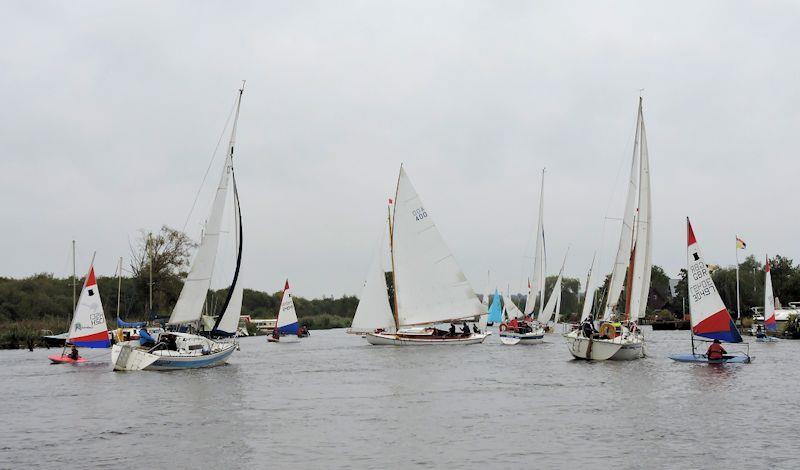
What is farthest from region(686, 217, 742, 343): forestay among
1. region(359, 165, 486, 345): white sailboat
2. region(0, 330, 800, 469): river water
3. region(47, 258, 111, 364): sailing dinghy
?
region(47, 258, 111, 364): sailing dinghy

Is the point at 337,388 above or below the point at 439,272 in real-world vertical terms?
below

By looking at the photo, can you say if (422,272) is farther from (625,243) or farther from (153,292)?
(153,292)

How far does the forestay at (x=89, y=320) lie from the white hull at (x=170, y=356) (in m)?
5.53

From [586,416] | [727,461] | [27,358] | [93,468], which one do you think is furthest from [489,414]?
[27,358]

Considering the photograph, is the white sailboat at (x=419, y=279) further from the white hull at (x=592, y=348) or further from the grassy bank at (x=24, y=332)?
the grassy bank at (x=24, y=332)

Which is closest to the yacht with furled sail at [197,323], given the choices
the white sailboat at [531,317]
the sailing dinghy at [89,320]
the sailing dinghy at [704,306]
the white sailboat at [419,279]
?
the sailing dinghy at [89,320]

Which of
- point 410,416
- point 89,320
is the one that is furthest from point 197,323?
point 410,416

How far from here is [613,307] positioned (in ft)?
154

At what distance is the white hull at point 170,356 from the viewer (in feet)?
142

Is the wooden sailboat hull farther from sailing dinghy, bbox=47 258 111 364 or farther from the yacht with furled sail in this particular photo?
sailing dinghy, bbox=47 258 111 364

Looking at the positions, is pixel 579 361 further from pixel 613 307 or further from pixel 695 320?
pixel 695 320

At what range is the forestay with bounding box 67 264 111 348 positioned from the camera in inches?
1961

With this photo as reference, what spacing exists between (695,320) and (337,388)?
19.2 meters

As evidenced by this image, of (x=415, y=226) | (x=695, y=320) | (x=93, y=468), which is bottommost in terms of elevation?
(x=93, y=468)
